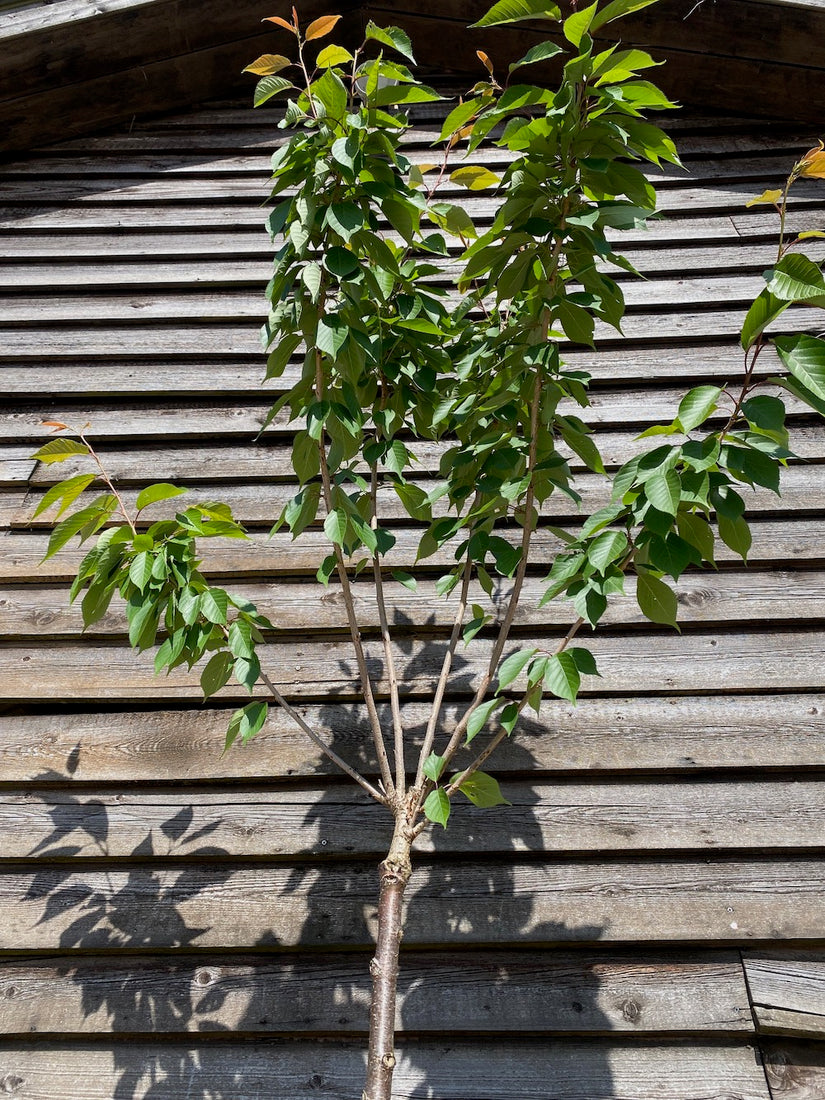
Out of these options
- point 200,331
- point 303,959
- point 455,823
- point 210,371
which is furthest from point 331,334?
point 200,331

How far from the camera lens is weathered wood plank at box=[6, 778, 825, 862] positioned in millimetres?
1916

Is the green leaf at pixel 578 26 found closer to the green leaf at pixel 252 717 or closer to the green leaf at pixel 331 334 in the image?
the green leaf at pixel 331 334

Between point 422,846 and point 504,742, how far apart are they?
1.10 feet

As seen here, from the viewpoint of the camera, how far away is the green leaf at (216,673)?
1626 mm

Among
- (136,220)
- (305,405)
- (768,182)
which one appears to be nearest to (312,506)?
(305,405)

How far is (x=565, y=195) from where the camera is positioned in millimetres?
1415

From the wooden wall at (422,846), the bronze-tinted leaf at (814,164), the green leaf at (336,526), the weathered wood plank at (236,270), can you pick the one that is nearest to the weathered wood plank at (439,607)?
the wooden wall at (422,846)

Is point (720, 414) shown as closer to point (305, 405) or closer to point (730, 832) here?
point (730, 832)

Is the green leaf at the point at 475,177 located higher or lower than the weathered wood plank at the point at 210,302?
lower

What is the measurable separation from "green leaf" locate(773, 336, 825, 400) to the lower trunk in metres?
1.02

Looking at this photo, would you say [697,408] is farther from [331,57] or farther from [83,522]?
[83,522]

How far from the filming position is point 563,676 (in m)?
1.39

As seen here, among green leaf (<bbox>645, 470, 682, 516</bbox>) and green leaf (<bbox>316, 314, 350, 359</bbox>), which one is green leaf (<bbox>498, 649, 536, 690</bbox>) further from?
green leaf (<bbox>316, 314, 350, 359</bbox>)

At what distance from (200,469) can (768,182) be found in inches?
93.4
